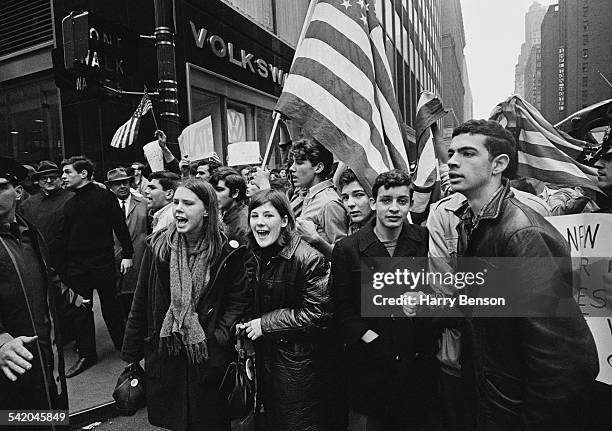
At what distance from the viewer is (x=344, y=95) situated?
3959mm

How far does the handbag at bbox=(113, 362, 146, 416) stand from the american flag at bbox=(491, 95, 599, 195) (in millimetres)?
3811

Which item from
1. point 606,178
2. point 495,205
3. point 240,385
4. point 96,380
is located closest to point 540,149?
point 606,178

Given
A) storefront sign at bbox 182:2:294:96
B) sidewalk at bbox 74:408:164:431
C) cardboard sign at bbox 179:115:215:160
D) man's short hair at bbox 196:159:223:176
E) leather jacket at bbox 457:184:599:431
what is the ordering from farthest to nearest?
storefront sign at bbox 182:2:294:96 < cardboard sign at bbox 179:115:215:160 < man's short hair at bbox 196:159:223:176 < sidewalk at bbox 74:408:164:431 < leather jacket at bbox 457:184:599:431

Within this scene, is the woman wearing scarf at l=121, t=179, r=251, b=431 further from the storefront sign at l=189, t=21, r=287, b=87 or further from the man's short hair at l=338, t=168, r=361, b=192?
the storefront sign at l=189, t=21, r=287, b=87

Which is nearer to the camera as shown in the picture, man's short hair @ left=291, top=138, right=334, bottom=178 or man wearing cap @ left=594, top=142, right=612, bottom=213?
man wearing cap @ left=594, top=142, right=612, bottom=213

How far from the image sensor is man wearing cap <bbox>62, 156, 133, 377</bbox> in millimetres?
4875

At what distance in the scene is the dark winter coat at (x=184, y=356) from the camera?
2.79m

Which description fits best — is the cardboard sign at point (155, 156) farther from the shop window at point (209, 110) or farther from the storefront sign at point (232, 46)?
the storefront sign at point (232, 46)

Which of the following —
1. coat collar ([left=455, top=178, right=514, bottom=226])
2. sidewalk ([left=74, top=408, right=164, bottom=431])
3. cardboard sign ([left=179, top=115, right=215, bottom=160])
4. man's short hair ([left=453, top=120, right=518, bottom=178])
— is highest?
cardboard sign ([left=179, top=115, right=215, bottom=160])

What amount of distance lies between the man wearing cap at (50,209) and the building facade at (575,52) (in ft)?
174

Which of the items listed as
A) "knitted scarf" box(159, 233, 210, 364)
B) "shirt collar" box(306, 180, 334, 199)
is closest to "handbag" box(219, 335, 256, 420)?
"knitted scarf" box(159, 233, 210, 364)

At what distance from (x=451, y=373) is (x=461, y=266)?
801 mm

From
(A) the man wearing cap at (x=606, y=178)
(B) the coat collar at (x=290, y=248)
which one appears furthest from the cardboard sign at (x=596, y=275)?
(B) the coat collar at (x=290, y=248)

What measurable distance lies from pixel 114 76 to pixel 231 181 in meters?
2.69
